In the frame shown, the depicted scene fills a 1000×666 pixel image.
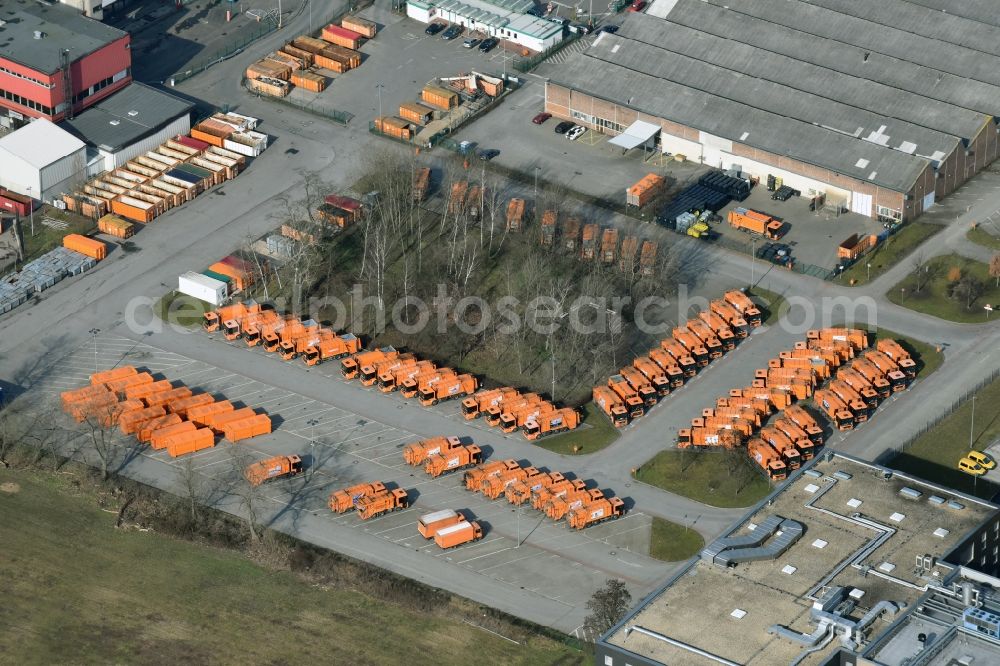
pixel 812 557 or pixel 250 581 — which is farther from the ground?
pixel 812 557

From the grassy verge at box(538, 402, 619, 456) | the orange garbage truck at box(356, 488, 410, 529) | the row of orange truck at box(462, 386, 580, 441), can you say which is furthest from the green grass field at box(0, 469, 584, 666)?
the row of orange truck at box(462, 386, 580, 441)

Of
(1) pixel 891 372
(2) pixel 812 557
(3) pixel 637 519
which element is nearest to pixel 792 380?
(1) pixel 891 372

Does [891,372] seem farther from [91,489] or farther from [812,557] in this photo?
[91,489]

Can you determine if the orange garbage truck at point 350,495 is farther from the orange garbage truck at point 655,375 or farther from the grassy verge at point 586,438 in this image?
the orange garbage truck at point 655,375

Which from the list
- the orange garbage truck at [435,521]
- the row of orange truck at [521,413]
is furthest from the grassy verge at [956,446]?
the orange garbage truck at [435,521]

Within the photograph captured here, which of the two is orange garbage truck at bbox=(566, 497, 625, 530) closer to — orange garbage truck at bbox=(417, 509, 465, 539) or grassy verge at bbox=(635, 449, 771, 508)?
grassy verge at bbox=(635, 449, 771, 508)

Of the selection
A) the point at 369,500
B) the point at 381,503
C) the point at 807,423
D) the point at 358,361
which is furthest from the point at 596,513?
the point at 358,361
